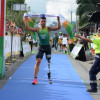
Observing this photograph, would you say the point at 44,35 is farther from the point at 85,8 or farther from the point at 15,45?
the point at 85,8

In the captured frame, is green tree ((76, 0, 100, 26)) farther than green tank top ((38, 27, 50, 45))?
Yes

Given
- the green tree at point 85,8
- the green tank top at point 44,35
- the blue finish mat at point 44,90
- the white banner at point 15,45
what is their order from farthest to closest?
the green tree at point 85,8, the white banner at point 15,45, the green tank top at point 44,35, the blue finish mat at point 44,90

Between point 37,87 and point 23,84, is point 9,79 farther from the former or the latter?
point 37,87

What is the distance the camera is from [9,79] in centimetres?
848

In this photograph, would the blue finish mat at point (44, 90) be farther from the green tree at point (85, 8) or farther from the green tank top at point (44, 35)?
the green tree at point (85, 8)

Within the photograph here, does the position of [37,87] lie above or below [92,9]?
below

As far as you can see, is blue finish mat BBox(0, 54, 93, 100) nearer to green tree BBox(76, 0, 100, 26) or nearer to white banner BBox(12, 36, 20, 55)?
white banner BBox(12, 36, 20, 55)

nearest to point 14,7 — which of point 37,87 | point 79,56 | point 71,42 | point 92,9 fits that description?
point 71,42

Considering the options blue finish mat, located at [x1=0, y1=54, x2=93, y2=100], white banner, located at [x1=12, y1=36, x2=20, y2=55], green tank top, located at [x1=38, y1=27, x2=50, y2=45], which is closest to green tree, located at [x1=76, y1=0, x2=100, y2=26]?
white banner, located at [x1=12, y1=36, x2=20, y2=55]

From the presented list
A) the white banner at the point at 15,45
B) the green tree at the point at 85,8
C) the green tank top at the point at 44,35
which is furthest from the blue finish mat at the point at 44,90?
the green tree at the point at 85,8

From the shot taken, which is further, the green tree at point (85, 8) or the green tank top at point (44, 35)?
the green tree at point (85, 8)

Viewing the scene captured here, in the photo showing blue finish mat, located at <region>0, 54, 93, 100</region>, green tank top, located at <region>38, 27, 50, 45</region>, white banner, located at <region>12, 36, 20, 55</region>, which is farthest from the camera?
white banner, located at <region>12, 36, 20, 55</region>

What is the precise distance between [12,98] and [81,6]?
143 feet

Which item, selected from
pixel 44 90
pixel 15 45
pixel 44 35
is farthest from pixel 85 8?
pixel 44 90
